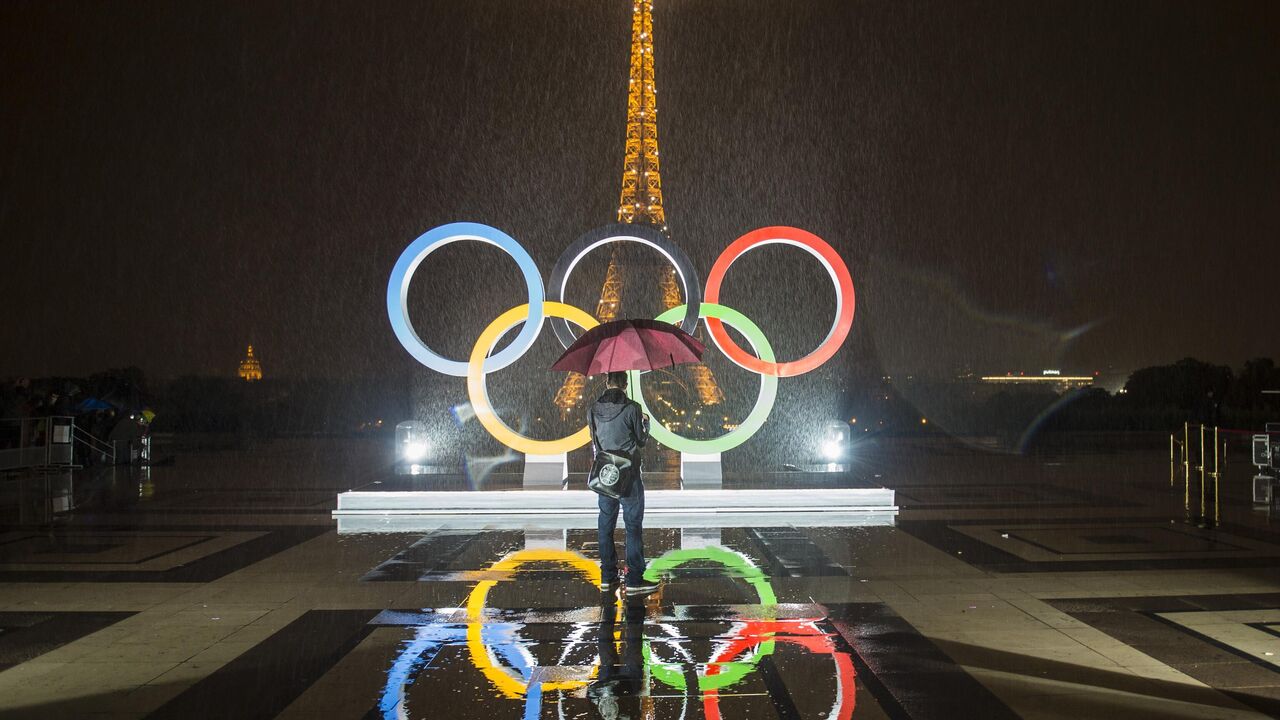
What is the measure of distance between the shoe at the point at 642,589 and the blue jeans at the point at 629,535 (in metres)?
0.03

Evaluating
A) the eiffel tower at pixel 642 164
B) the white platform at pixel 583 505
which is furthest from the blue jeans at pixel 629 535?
the eiffel tower at pixel 642 164

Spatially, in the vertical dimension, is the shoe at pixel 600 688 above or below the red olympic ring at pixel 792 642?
above

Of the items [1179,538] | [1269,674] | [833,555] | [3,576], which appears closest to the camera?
[1269,674]

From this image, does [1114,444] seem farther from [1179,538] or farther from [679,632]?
[679,632]

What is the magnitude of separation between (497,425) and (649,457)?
973 cm

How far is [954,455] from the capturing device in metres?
24.0

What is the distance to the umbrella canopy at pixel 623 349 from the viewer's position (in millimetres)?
9211

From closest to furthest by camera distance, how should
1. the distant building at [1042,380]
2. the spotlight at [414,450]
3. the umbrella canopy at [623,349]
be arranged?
the umbrella canopy at [623,349] → the spotlight at [414,450] → the distant building at [1042,380]

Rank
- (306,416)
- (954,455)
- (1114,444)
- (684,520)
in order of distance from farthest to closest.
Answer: (306,416)
(1114,444)
(954,455)
(684,520)

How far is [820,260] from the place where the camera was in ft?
43.2

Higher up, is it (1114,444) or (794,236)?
(794,236)

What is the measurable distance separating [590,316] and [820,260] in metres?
3.30

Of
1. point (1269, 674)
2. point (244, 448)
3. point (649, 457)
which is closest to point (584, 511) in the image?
point (1269, 674)

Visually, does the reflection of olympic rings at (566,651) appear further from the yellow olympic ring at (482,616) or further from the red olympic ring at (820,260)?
the red olympic ring at (820,260)
